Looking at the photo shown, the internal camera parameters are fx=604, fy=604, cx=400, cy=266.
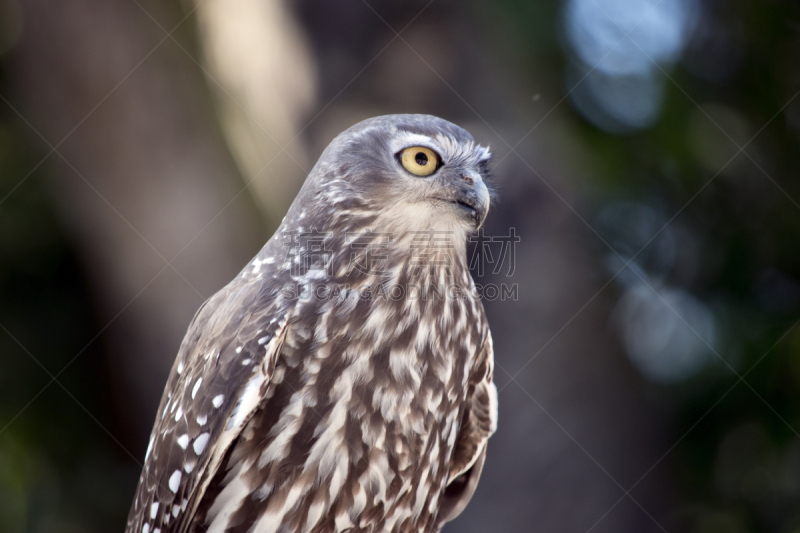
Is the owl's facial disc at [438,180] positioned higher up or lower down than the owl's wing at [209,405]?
higher up

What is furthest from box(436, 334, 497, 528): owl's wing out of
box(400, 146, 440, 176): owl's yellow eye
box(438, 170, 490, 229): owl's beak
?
box(400, 146, 440, 176): owl's yellow eye

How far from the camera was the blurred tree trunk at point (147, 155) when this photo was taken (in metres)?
3.96

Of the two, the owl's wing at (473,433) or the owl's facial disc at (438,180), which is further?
the owl's wing at (473,433)

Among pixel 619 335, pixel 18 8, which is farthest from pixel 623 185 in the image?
pixel 18 8

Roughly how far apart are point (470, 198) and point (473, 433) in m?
1.05

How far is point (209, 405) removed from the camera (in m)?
2.14

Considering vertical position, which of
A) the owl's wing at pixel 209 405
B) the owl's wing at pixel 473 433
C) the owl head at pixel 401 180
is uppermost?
the owl head at pixel 401 180

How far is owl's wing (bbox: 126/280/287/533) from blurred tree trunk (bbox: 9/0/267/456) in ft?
5.18

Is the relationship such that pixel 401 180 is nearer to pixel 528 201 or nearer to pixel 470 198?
pixel 470 198

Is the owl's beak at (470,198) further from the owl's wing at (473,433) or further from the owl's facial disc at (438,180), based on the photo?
the owl's wing at (473,433)

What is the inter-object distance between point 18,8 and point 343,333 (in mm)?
3647

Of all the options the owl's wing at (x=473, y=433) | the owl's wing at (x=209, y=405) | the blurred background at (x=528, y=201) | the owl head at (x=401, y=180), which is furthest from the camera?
the blurred background at (x=528, y=201)

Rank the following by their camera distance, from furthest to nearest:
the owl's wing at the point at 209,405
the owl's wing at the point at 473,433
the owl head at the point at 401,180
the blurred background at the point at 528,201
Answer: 1. the blurred background at the point at 528,201
2. the owl's wing at the point at 473,433
3. the owl head at the point at 401,180
4. the owl's wing at the point at 209,405

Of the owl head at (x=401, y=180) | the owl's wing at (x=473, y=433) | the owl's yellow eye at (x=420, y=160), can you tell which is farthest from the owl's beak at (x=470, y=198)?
the owl's wing at (x=473, y=433)
